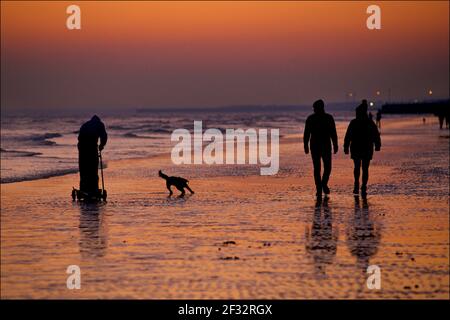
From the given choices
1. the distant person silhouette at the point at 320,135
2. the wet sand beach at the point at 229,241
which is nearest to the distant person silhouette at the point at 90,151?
the wet sand beach at the point at 229,241

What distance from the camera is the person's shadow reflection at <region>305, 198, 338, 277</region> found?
29.8ft

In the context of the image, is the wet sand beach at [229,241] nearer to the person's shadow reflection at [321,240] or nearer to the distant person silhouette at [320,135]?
the person's shadow reflection at [321,240]

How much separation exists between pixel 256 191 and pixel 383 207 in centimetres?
388

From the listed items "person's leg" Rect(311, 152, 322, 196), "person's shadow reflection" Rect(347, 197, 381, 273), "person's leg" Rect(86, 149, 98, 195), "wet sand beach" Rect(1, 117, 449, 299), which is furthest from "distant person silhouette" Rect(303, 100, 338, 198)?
"person's leg" Rect(86, 149, 98, 195)

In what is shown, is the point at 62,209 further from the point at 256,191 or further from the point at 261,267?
the point at 261,267

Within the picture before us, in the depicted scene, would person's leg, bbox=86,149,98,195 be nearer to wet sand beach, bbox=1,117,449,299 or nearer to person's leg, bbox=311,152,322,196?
wet sand beach, bbox=1,117,449,299

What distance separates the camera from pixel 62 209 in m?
14.2

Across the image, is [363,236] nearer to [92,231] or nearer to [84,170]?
[92,231]

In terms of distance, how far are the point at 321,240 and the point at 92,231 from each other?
3.11m

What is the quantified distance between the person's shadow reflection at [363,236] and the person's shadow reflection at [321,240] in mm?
220

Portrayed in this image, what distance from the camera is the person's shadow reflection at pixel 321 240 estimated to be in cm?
Result: 909

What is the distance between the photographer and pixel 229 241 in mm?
10594

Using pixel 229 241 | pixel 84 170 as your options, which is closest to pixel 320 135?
pixel 84 170
